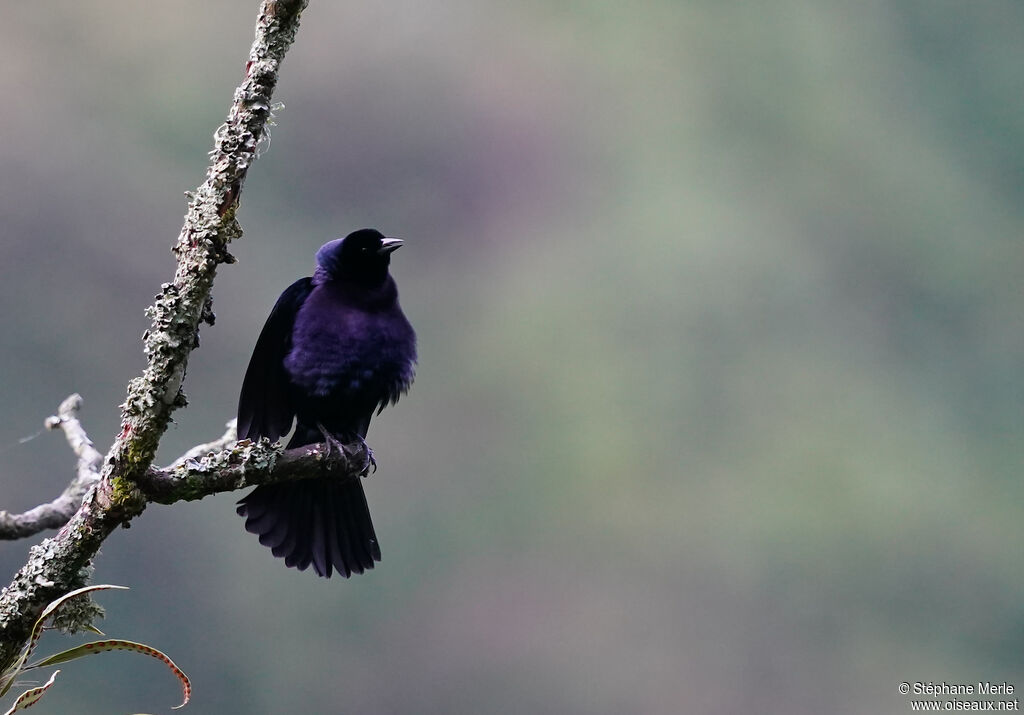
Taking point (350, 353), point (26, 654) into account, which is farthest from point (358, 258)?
point (26, 654)

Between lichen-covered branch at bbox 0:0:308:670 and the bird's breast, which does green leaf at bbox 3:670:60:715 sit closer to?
lichen-covered branch at bbox 0:0:308:670

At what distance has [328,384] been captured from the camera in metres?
2.84

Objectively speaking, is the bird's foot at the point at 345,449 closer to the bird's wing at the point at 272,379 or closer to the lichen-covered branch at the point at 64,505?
the bird's wing at the point at 272,379

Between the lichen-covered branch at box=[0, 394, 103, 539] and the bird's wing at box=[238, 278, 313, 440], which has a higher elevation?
the bird's wing at box=[238, 278, 313, 440]

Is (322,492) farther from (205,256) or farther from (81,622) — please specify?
(205,256)

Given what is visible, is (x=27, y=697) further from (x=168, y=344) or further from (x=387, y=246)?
(x=387, y=246)

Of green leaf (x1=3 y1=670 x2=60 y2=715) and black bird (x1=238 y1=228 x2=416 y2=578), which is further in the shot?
black bird (x1=238 y1=228 x2=416 y2=578)

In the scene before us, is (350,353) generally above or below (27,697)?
above

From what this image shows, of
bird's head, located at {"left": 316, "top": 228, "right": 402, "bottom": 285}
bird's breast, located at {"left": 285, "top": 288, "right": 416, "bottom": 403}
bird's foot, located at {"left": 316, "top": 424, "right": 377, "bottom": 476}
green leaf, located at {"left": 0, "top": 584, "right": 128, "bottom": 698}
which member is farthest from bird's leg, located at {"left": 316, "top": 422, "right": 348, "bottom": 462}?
green leaf, located at {"left": 0, "top": 584, "right": 128, "bottom": 698}

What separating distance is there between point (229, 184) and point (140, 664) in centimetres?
560

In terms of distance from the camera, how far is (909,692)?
246 inches

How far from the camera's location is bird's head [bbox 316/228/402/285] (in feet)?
9.91

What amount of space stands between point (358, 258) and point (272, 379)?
0.47 m

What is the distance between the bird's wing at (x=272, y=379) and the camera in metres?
2.58
